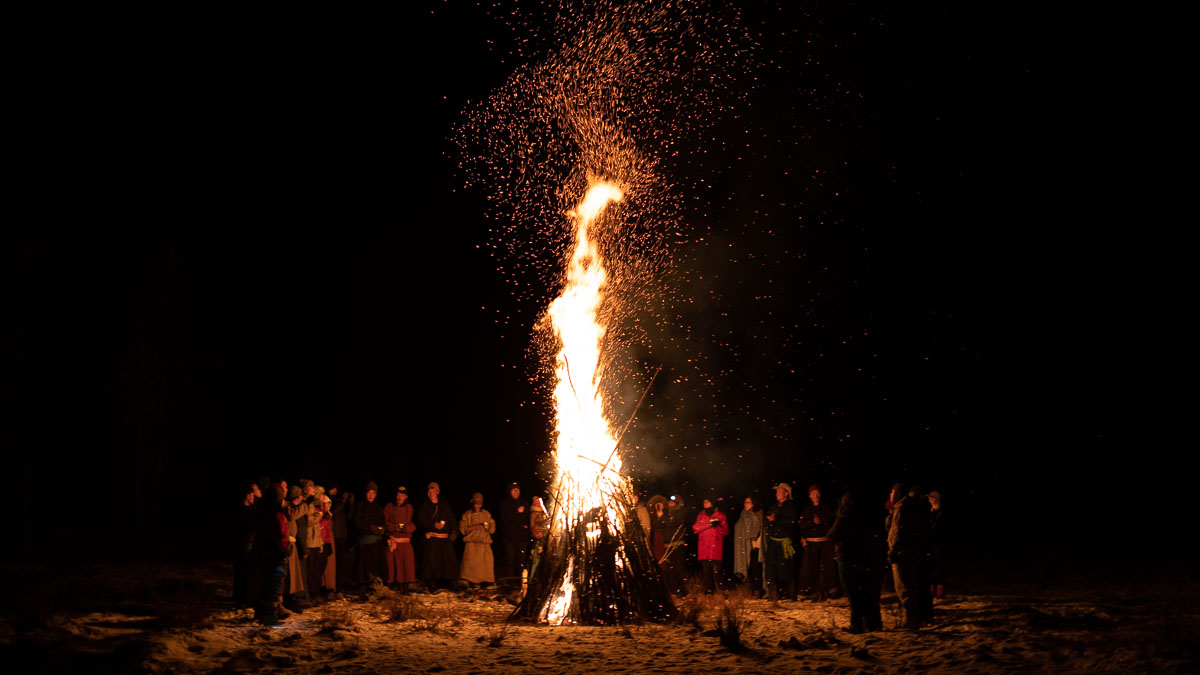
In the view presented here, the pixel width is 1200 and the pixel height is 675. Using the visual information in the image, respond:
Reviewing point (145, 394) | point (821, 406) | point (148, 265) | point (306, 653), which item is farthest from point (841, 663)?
point (821, 406)

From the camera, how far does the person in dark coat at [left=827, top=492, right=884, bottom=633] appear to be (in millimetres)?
9195

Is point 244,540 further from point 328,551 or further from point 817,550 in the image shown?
point 817,550

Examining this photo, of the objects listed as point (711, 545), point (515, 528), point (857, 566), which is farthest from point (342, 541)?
point (857, 566)

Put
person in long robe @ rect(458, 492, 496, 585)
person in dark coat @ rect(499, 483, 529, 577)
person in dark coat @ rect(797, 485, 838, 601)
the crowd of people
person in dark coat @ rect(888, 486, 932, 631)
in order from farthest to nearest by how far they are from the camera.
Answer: person in dark coat @ rect(499, 483, 529, 577) → person in long robe @ rect(458, 492, 496, 585) → person in dark coat @ rect(797, 485, 838, 601) → the crowd of people → person in dark coat @ rect(888, 486, 932, 631)

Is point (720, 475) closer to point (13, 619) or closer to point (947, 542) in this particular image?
point (947, 542)

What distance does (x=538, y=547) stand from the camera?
1098 cm

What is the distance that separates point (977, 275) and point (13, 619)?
29544 mm

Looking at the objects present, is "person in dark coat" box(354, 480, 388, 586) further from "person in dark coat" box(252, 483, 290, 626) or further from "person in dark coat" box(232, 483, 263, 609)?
"person in dark coat" box(252, 483, 290, 626)

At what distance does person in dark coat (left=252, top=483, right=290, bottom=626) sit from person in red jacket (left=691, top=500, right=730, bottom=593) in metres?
5.68

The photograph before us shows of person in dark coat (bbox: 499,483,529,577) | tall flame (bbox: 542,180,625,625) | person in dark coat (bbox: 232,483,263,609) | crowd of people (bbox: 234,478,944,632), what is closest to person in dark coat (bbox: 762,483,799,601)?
crowd of people (bbox: 234,478,944,632)

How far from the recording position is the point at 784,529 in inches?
492

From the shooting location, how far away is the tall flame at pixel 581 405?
34.4 feet

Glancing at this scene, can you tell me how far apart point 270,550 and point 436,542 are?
4.29 metres

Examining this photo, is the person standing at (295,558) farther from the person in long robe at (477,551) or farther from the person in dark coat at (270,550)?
the person in long robe at (477,551)
